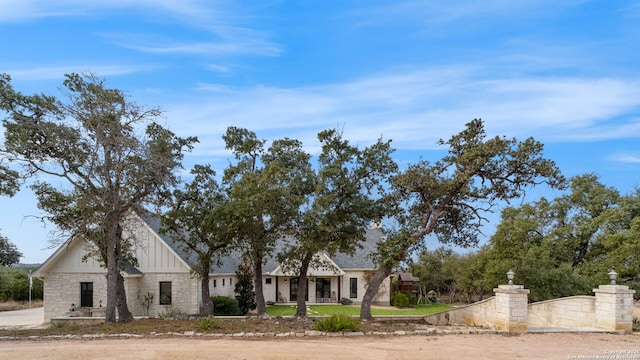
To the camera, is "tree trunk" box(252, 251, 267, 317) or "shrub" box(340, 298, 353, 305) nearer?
"tree trunk" box(252, 251, 267, 317)

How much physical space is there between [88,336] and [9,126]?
287 inches

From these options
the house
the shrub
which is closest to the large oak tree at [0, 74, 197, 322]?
the house

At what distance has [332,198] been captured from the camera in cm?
1912

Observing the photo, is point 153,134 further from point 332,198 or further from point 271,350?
point 271,350

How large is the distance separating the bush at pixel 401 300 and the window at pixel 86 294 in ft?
62.9

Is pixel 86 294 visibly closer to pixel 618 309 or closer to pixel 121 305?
pixel 121 305

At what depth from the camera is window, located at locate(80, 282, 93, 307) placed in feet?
91.2

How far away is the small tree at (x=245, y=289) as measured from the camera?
3081 centimetres

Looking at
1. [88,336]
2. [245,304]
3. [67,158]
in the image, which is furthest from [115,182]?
[245,304]

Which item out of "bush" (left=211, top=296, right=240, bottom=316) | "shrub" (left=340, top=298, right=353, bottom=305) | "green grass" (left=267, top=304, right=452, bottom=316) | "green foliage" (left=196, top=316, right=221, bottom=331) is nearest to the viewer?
"green foliage" (left=196, top=316, right=221, bottom=331)

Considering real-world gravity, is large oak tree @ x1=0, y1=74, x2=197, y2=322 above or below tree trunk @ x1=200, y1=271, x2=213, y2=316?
above

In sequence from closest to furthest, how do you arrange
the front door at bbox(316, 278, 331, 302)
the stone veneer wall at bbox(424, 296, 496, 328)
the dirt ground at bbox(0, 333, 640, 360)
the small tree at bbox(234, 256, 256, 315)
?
the dirt ground at bbox(0, 333, 640, 360), the stone veneer wall at bbox(424, 296, 496, 328), the small tree at bbox(234, 256, 256, 315), the front door at bbox(316, 278, 331, 302)

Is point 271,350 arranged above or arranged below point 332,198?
below

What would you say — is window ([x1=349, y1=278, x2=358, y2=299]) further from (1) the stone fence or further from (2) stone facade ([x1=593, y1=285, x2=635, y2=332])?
(2) stone facade ([x1=593, y1=285, x2=635, y2=332])
